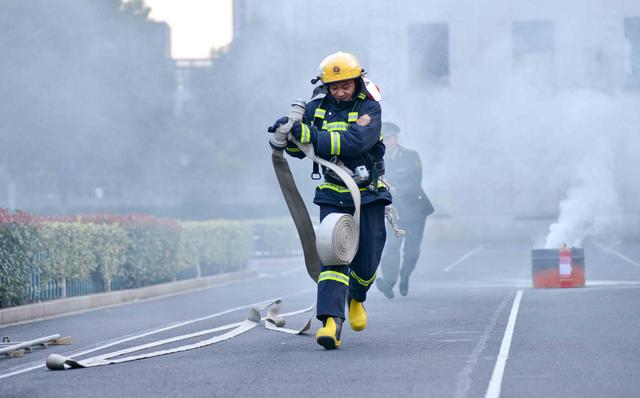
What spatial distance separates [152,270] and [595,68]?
1026cm

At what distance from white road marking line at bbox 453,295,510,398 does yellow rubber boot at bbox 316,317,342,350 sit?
846mm

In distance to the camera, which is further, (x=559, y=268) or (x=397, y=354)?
(x=559, y=268)

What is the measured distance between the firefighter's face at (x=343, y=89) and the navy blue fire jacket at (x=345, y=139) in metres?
0.05

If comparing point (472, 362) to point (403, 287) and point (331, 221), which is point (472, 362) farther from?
point (403, 287)

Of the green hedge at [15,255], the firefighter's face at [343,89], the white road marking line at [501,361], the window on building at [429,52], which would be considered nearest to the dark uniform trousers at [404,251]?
the white road marking line at [501,361]

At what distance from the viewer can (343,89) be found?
8156 millimetres

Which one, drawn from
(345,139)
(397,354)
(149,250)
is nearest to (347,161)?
(345,139)

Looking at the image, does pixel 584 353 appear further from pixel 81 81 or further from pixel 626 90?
pixel 81 81

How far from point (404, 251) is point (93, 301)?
3.74 meters

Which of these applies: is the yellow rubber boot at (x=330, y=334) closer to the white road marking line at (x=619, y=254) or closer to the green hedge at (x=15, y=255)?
the green hedge at (x=15, y=255)

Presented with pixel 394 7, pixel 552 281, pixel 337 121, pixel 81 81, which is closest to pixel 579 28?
pixel 394 7

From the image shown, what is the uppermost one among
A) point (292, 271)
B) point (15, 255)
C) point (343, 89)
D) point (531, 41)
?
point (531, 41)

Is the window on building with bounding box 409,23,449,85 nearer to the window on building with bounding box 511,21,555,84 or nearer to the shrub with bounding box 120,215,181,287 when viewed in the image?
the window on building with bounding box 511,21,555,84

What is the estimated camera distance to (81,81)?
126 ft
